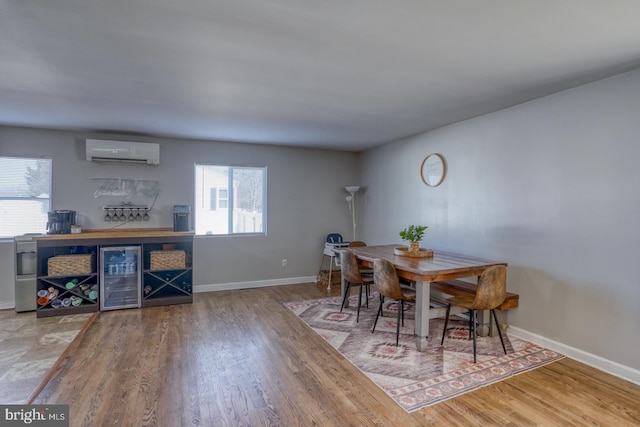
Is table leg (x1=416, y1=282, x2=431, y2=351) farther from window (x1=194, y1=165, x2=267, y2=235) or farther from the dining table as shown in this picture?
window (x1=194, y1=165, x2=267, y2=235)

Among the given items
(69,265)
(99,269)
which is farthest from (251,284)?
(69,265)

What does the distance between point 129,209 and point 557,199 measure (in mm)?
5412

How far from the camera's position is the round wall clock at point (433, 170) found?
14.5 feet

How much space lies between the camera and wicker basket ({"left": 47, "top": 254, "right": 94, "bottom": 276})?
13.7 feet

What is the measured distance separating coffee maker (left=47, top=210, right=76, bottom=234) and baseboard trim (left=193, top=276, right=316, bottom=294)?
192 cm

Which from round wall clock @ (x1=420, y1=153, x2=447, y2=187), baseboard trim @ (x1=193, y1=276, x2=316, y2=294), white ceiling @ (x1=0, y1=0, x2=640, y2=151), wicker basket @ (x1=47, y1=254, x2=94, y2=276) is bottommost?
baseboard trim @ (x1=193, y1=276, x2=316, y2=294)

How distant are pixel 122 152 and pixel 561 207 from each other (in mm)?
5357

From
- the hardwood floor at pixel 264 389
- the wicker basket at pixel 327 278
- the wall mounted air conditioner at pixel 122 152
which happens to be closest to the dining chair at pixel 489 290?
the hardwood floor at pixel 264 389

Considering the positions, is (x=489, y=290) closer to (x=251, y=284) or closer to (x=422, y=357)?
(x=422, y=357)

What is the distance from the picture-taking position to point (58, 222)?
14.3 feet

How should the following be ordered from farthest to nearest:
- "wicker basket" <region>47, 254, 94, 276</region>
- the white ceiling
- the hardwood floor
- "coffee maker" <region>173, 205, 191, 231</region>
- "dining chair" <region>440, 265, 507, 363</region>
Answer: "coffee maker" <region>173, 205, 191, 231</region>
"wicker basket" <region>47, 254, 94, 276</region>
"dining chair" <region>440, 265, 507, 363</region>
the hardwood floor
the white ceiling

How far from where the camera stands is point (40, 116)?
387 centimetres

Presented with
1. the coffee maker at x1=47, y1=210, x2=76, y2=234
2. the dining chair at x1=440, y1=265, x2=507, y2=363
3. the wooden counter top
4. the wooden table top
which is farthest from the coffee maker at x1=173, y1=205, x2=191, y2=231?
the dining chair at x1=440, y1=265, x2=507, y2=363

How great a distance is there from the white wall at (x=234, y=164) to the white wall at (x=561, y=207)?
2.37 m
